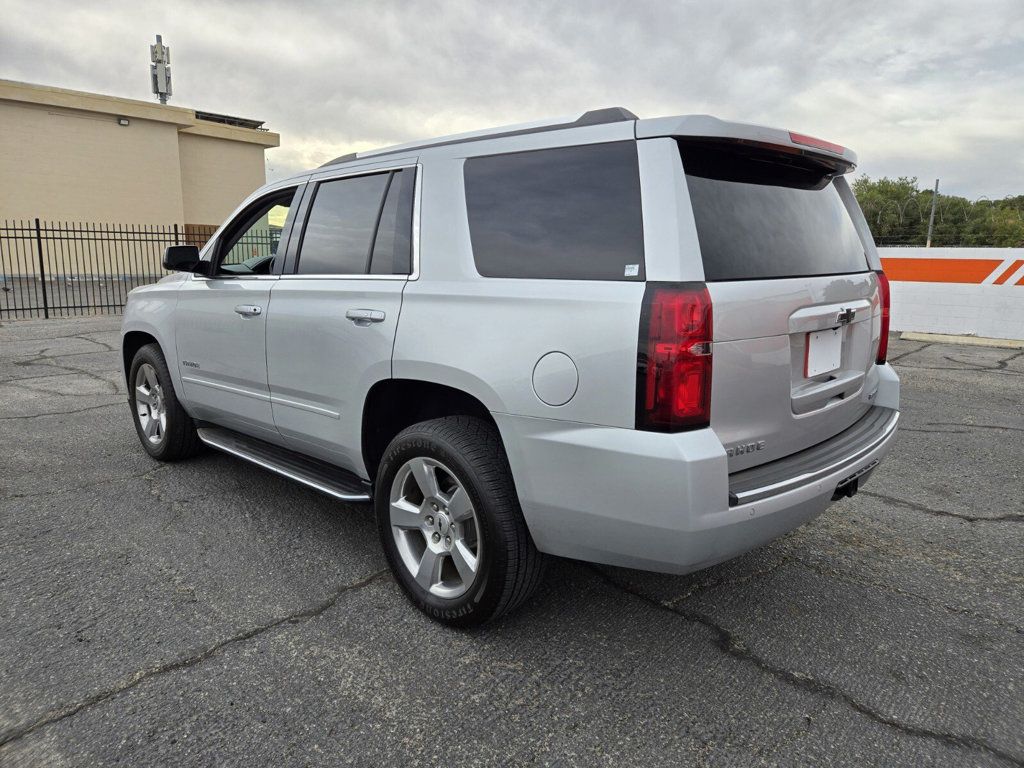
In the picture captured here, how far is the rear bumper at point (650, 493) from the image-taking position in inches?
83.5

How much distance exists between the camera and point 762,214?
2518 mm

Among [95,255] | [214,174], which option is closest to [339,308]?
[95,255]

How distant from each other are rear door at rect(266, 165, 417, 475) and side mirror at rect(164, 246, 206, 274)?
0.92 metres

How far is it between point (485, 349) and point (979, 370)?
28.7 feet

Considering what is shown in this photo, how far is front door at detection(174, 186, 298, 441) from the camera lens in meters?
3.71

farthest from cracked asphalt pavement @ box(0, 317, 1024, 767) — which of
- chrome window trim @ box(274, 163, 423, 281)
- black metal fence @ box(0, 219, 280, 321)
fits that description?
black metal fence @ box(0, 219, 280, 321)

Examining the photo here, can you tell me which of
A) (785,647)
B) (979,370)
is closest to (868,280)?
(785,647)

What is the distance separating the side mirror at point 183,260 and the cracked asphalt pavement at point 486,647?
137 centimetres

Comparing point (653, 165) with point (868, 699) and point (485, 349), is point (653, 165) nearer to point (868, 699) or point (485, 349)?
point (485, 349)

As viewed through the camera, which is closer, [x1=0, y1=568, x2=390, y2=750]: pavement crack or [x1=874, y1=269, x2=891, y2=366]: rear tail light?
[x1=0, y1=568, x2=390, y2=750]: pavement crack

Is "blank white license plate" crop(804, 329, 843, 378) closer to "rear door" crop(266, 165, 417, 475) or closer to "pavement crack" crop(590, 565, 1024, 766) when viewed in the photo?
"pavement crack" crop(590, 565, 1024, 766)

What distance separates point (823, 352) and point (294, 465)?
2.54m

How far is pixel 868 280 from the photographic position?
3.01 metres

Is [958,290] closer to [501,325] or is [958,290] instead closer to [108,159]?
[501,325]
